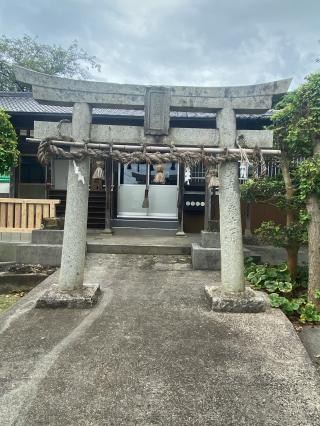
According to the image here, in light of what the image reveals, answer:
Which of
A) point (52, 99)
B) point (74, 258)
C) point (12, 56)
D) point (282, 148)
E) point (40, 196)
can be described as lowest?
point (74, 258)

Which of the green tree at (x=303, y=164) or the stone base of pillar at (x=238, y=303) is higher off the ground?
the green tree at (x=303, y=164)

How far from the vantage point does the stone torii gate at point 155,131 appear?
4.45 meters

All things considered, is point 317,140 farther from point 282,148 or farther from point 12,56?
point 12,56

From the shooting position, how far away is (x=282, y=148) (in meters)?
5.58

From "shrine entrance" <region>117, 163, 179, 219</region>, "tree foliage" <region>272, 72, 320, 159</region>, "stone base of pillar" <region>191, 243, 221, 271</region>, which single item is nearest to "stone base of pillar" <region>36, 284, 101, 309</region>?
"stone base of pillar" <region>191, 243, 221, 271</region>

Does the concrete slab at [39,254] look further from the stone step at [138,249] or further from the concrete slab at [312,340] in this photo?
the concrete slab at [312,340]

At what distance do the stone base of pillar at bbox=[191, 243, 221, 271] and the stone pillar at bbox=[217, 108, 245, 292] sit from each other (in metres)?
2.09

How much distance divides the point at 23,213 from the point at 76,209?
4.16m

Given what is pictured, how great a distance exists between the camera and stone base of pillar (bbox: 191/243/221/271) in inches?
260

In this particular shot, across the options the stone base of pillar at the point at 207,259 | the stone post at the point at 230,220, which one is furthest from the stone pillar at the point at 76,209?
the stone base of pillar at the point at 207,259

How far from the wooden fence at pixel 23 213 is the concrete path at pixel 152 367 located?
3609mm

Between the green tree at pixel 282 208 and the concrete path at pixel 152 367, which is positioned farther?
the green tree at pixel 282 208

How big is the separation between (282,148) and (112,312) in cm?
407

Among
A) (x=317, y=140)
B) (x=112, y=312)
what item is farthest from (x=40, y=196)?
(x=317, y=140)
